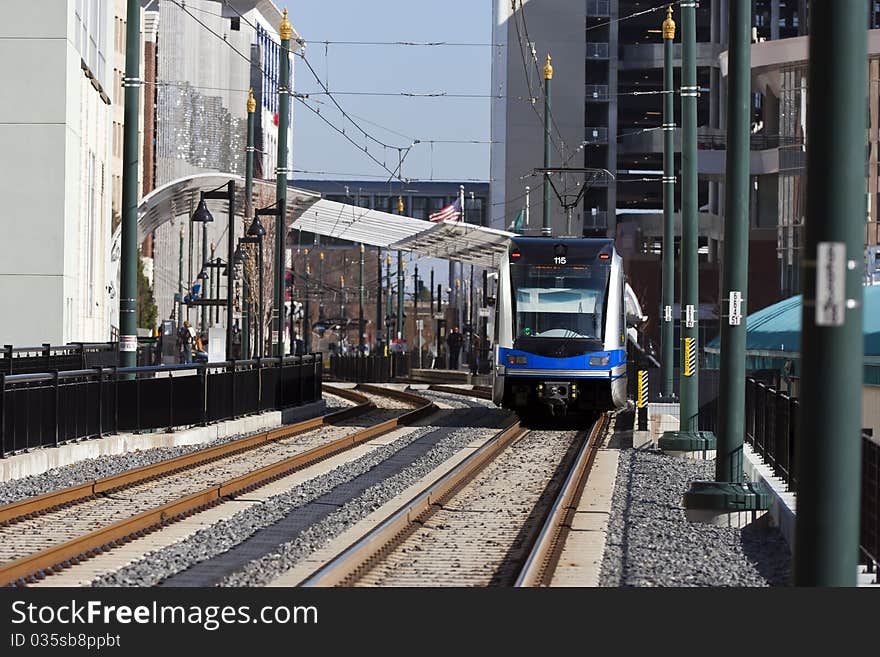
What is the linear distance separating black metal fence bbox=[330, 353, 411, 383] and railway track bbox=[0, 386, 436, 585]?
125 feet

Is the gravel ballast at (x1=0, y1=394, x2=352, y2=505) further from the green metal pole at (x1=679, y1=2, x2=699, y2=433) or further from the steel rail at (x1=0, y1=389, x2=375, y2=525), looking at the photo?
the green metal pole at (x1=679, y1=2, x2=699, y2=433)

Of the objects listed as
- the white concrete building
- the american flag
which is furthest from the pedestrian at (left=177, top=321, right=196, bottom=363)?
the american flag

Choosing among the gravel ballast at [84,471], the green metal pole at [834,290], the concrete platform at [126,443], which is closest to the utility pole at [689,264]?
the gravel ballast at [84,471]

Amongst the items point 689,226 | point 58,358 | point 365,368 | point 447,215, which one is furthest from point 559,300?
point 365,368

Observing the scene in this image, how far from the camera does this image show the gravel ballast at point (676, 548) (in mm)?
11992

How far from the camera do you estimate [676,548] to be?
13.8 m

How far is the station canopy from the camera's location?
173 feet

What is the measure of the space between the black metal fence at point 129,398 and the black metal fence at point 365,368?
31.7 m

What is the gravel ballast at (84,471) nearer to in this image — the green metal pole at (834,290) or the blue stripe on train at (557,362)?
the blue stripe on train at (557,362)

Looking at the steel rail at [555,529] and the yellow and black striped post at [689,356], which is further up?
the yellow and black striped post at [689,356]

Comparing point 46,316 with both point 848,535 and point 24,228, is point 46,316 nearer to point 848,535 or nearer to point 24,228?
point 24,228

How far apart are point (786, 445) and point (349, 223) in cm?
4558

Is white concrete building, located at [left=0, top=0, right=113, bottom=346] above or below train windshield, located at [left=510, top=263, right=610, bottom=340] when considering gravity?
above

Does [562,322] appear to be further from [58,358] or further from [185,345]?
[185,345]
